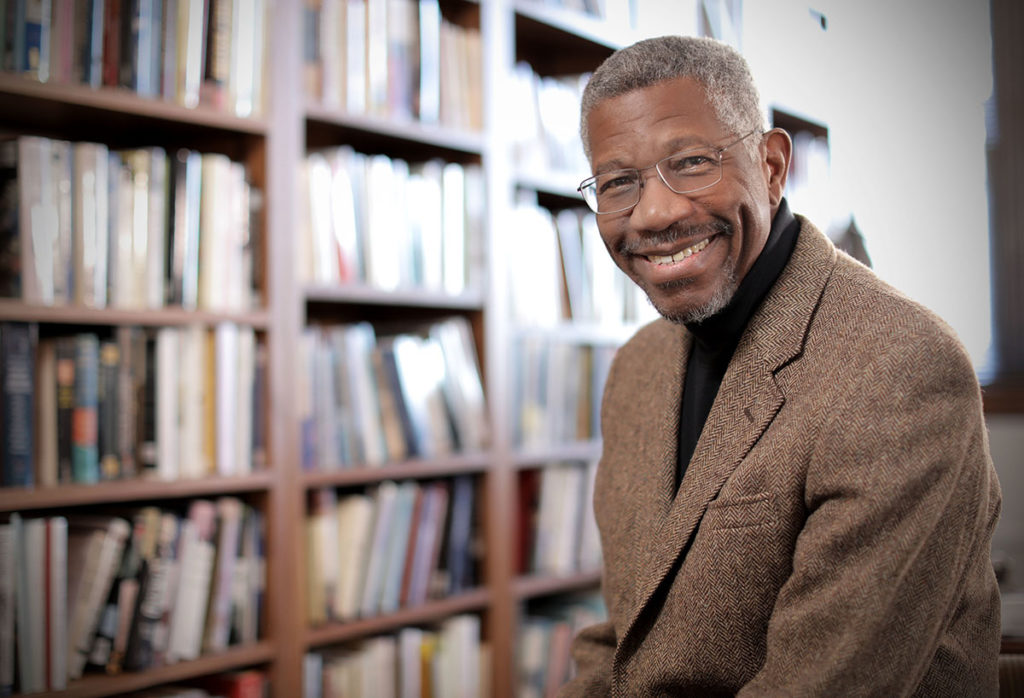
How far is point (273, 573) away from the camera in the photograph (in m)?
1.77

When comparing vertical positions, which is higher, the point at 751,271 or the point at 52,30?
the point at 52,30

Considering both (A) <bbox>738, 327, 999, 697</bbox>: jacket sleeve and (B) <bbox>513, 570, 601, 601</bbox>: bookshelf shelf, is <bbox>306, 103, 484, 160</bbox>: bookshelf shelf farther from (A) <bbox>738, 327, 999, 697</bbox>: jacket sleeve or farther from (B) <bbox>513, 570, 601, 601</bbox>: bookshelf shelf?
(A) <bbox>738, 327, 999, 697</bbox>: jacket sleeve

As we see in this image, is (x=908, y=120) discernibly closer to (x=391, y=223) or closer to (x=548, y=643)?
(x=391, y=223)

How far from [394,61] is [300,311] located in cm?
65

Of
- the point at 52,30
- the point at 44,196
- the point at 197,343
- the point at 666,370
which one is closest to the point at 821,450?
the point at 666,370

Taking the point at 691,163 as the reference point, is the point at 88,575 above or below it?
below

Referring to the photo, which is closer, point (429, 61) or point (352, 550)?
point (352, 550)

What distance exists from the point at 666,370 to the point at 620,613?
352 mm

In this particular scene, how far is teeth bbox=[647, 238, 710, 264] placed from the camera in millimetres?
1067

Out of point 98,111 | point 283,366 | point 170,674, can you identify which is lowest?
point 170,674

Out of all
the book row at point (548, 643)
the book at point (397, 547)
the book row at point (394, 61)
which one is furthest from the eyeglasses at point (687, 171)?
the book row at point (548, 643)

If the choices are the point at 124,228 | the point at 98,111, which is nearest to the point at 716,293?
the point at 124,228

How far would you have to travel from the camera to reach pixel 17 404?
1477 millimetres

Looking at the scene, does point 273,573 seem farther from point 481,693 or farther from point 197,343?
point 481,693
